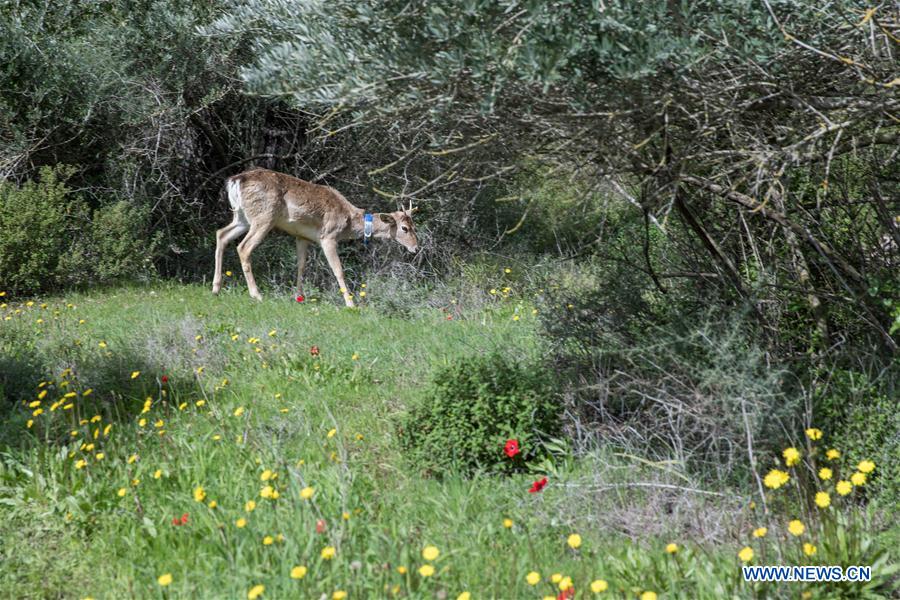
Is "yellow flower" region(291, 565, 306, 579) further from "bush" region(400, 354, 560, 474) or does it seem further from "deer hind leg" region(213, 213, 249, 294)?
"deer hind leg" region(213, 213, 249, 294)

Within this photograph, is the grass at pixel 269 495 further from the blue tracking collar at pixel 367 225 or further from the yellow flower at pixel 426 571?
the blue tracking collar at pixel 367 225

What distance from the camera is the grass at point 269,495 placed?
3688 mm

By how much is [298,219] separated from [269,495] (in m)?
8.65

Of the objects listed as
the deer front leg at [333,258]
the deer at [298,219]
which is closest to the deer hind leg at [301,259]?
the deer at [298,219]

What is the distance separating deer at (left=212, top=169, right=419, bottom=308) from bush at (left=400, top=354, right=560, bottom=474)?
21.4ft

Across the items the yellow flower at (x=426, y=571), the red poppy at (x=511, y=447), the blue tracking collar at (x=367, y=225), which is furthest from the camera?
the blue tracking collar at (x=367, y=225)

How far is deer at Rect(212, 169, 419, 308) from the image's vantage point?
12.0 metres

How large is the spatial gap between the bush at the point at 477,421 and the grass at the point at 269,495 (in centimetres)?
12

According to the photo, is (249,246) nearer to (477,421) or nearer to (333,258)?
(333,258)

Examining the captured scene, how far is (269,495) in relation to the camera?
3930 millimetres

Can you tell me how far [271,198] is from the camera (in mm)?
12047

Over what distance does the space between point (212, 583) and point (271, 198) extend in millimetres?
8745

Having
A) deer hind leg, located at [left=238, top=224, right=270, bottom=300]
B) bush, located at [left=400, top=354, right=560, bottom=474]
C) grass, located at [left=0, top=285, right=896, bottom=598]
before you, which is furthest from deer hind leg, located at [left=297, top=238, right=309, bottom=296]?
bush, located at [left=400, top=354, right=560, bottom=474]

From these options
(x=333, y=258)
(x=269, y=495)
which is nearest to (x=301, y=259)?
(x=333, y=258)
